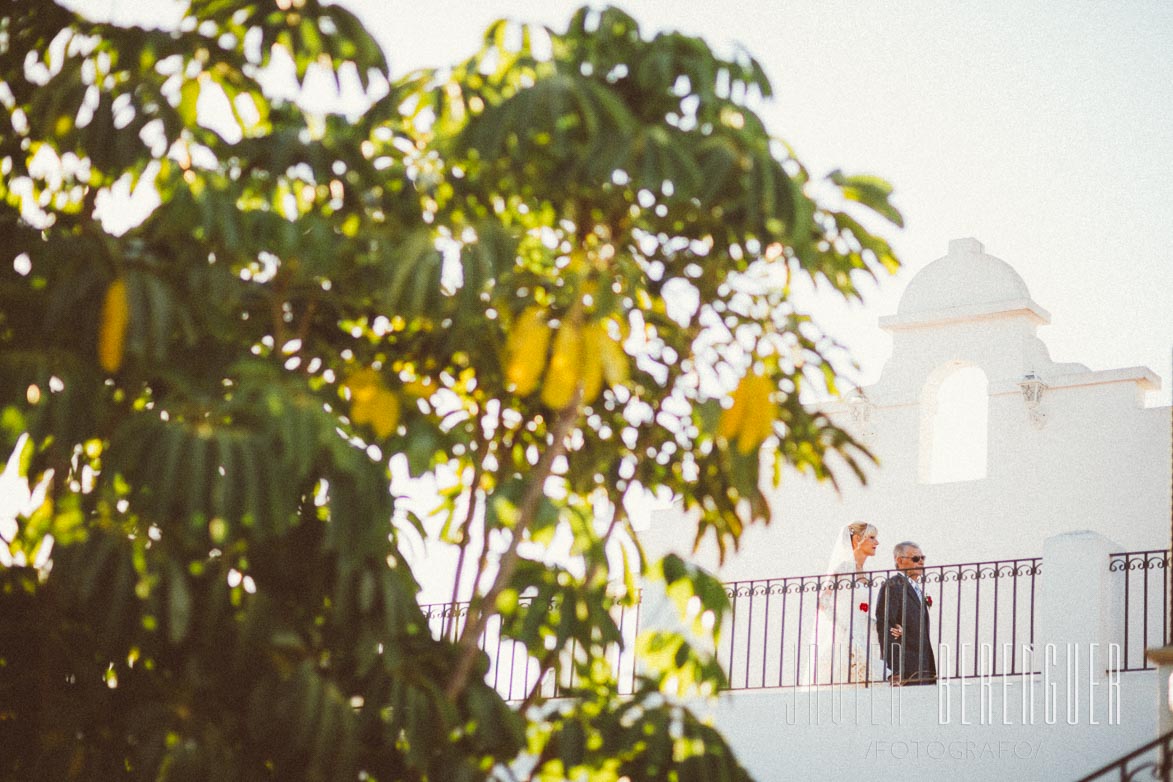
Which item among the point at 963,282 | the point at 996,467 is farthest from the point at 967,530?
the point at 963,282

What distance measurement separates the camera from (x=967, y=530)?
12922 mm

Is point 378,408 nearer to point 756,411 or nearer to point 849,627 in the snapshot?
point 756,411

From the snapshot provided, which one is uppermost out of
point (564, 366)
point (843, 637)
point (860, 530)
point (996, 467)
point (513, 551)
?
point (996, 467)

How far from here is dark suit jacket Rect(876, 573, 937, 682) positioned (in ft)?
31.9

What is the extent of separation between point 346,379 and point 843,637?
763cm

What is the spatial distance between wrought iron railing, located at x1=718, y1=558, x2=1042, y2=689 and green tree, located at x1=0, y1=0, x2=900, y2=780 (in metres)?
5.85

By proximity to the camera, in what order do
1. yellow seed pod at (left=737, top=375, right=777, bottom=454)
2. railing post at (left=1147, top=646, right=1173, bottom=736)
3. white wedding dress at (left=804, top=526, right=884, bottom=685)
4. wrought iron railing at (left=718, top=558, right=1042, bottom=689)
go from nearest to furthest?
yellow seed pod at (left=737, top=375, right=777, bottom=454) < railing post at (left=1147, top=646, right=1173, bottom=736) < white wedding dress at (left=804, top=526, right=884, bottom=685) < wrought iron railing at (left=718, top=558, right=1042, bottom=689)

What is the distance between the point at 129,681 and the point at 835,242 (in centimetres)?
203

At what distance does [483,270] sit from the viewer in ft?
11.7

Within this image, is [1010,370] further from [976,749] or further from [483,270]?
[483,270]

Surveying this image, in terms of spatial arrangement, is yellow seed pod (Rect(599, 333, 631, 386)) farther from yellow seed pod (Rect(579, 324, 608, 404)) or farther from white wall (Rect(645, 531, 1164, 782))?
white wall (Rect(645, 531, 1164, 782))

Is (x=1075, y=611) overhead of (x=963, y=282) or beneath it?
beneath

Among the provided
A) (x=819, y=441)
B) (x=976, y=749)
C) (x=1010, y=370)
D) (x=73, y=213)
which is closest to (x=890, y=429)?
(x=1010, y=370)

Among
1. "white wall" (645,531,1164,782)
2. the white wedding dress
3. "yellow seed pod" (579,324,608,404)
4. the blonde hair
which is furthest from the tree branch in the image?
the blonde hair
